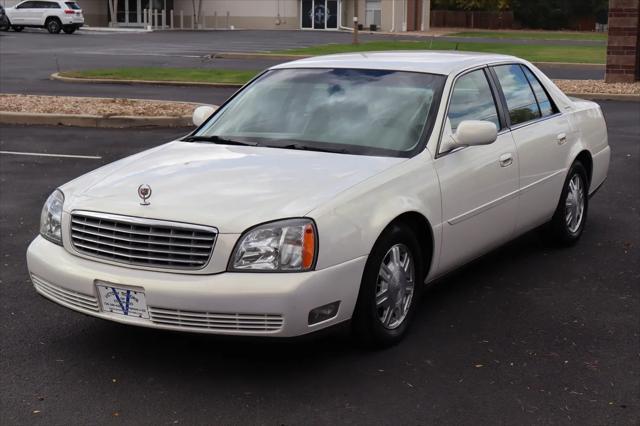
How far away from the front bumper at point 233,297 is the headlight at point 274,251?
0.05 m

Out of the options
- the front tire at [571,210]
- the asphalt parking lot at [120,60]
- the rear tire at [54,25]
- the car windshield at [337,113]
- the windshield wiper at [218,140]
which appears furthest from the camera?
the rear tire at [54,25]

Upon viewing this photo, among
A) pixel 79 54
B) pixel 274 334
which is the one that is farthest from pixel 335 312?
pixel 79 54

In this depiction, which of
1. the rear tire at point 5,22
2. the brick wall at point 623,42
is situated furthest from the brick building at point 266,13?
the brick wall at point 623,42

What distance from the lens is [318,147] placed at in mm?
5750

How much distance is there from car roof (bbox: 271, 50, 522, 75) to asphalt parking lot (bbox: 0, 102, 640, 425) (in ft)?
4.83

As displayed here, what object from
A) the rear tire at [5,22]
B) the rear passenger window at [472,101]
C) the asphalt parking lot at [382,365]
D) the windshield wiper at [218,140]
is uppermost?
the rear tire at [5,22]

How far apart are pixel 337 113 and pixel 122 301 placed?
193cm

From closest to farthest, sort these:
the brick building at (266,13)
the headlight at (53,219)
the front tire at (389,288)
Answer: the front tire at (389,288)
the headlight at (53,219)
the brick building at (266,13)

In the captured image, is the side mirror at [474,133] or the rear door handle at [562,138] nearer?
the side mirror at [474,133]

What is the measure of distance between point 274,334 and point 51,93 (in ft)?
54.0

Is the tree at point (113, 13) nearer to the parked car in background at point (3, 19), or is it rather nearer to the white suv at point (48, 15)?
the white suv at point (48, 15)

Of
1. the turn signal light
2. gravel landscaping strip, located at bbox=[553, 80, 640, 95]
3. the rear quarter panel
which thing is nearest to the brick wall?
gravel landscaping strip, located at bbox=[553, 80, 640, 95]

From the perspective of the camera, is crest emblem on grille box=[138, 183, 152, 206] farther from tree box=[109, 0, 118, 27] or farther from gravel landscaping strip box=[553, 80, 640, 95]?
tree box=[109, 0, 118, 27]

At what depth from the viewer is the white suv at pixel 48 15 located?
52.1 metres
